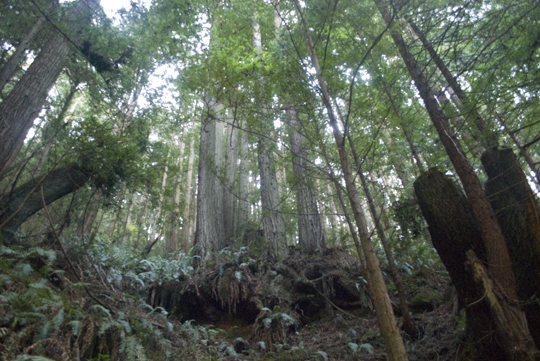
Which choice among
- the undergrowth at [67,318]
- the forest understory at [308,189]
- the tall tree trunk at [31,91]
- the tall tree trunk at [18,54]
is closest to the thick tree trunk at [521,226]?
the forest understory at [308,189]

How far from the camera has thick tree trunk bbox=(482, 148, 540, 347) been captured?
7.84ft

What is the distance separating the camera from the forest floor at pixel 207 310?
2705 millimetres

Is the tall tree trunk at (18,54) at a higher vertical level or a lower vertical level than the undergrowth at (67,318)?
higher

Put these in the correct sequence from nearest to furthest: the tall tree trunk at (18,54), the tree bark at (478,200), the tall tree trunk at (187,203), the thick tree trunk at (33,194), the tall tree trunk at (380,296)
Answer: the tall tree trunk at (380,296)
the tree bark at (478,200)
the thick tree trunk at (33,194)
the tall tree trunk at (18,54)
the tall tree trunk at (187,203)

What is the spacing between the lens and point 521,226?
2555mm

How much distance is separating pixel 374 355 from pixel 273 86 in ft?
12.5

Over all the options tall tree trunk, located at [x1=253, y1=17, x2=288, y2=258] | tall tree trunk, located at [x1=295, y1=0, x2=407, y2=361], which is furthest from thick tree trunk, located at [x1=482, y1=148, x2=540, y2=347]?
tall tree trunk, located at [x1=253, y1=17, x2=288, y2=258]

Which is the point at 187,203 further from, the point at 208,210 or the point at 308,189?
the point at 308,189

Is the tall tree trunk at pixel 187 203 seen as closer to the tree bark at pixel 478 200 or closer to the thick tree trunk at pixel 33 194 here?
the thick tree trunk at pixel 33 194

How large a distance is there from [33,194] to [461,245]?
245 inches

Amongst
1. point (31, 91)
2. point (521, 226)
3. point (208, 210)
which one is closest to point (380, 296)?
point (521, 226)

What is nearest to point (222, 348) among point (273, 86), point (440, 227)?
point (440, 227)

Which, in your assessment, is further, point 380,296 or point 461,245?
point 461,245

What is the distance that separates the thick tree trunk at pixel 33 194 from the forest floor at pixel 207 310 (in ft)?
1.93
